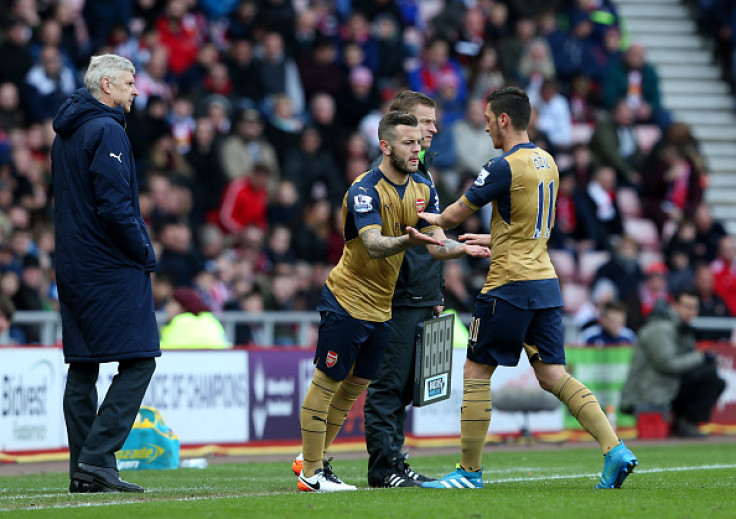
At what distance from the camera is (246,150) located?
58.1 ft

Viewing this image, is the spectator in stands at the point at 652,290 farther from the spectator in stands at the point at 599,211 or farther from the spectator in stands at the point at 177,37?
the spectator in stands at the point at 177,37

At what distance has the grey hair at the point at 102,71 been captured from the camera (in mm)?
8508

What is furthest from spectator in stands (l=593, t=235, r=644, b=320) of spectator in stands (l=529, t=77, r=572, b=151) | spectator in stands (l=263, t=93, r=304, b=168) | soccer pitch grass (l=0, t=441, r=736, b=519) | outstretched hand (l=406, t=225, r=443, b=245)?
outstretched hand (l=406, t=225, r=443, b=245)

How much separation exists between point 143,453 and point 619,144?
1275 centimetres

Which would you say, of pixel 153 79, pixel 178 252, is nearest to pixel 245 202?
pixel 178 252

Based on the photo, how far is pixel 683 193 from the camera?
21.7 m

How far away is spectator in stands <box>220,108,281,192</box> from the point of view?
57.6 feet

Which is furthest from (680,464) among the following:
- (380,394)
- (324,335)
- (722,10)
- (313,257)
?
(722,10)

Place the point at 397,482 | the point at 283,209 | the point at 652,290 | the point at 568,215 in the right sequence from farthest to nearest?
the point at 568,215 → the point at 652,290 → the point at 283,209 → the point at 397,482

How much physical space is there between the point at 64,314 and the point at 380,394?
7.02 ft

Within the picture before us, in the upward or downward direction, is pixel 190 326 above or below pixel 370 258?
below

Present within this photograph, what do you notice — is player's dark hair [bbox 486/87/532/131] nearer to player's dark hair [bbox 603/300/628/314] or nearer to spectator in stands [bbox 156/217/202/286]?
spectator in stands [bbox 156/217/202/286]

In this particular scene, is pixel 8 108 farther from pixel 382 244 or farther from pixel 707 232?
pixel 707 232

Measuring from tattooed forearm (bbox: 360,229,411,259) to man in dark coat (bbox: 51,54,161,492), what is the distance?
1.41 m
